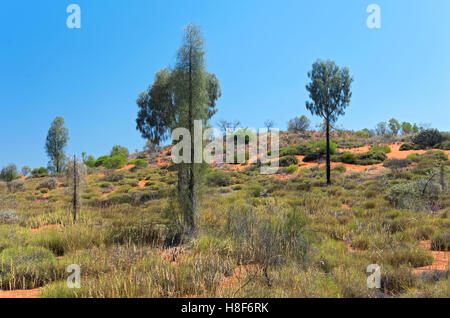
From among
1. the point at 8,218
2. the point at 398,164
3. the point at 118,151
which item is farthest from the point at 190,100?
the point at 118,151

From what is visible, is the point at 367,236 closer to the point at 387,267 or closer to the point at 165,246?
the point at 387,267

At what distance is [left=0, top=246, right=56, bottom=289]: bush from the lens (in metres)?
5.05

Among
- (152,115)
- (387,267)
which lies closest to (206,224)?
(387,267)

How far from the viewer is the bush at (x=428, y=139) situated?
104ft

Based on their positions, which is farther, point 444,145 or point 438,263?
point 444,145

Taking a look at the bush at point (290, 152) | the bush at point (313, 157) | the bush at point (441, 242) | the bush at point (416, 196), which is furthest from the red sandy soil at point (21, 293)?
the bush at point (290, 152)

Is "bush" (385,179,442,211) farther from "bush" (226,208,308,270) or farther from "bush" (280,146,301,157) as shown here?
"bush" (280,146,301,157)

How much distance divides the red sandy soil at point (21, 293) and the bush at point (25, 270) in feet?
0.34

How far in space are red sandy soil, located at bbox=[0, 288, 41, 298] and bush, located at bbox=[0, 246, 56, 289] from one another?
10 cm

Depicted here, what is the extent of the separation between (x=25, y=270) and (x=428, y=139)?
38142mm

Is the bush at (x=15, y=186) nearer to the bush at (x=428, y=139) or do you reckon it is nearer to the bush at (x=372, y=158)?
the bush at (x=372, y=158)

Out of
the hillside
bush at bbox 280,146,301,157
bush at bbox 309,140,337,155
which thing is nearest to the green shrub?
bush at bbox 280,146,301,157

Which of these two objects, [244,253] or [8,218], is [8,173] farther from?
[244,253]

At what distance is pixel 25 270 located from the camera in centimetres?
529
